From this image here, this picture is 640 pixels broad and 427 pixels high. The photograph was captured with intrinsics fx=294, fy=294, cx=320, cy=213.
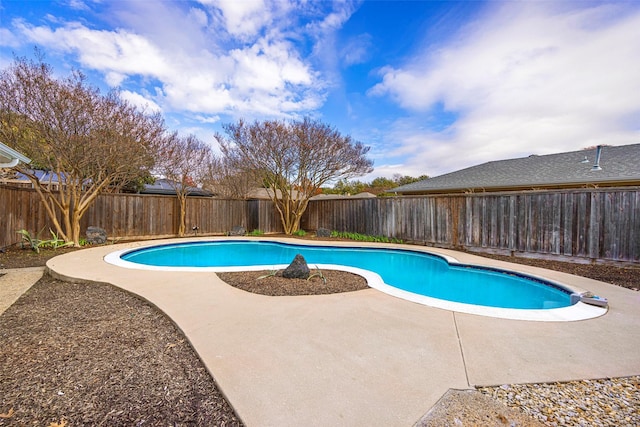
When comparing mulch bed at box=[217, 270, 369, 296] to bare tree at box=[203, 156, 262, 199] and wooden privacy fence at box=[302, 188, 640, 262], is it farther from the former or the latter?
bare tree at box=[203, 156, 262, 199]

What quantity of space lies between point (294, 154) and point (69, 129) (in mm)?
6572

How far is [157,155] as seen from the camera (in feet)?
32.9

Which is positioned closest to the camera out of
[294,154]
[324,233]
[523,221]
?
[523,221]

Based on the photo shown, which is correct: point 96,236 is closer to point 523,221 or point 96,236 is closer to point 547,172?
point 523,221

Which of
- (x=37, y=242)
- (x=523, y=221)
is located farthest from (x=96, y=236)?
(x=523, y=221)

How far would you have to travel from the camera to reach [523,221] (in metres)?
7.38

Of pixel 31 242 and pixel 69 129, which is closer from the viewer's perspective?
pixel 69 129

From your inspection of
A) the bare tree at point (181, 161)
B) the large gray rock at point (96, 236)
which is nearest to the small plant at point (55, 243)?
the large gray rock at point (96, 236)

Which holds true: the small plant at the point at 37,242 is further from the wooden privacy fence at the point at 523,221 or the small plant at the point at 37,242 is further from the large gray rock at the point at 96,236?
the wooden privacy fence at the point at 523,221

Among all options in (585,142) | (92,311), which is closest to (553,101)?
(585,142)

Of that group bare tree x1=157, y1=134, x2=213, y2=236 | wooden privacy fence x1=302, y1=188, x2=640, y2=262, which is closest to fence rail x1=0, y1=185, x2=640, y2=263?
wooden privacy fence x1=302, y1=188, x2=640, y2=262

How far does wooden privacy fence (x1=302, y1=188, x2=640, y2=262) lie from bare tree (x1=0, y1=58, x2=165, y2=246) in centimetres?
816

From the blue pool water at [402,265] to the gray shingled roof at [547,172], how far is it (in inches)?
216

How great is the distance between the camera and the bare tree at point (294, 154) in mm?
10898
